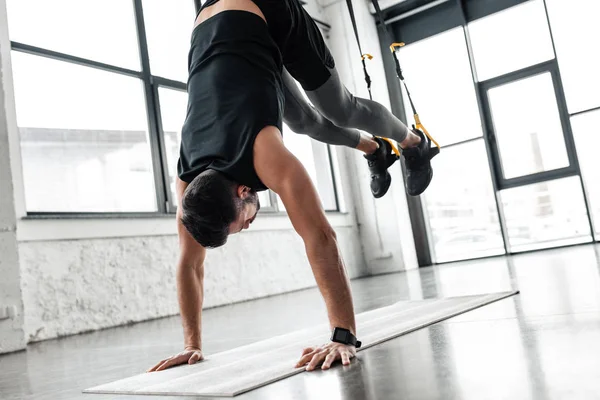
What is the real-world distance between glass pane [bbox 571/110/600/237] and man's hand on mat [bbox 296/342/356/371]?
596 centimetres

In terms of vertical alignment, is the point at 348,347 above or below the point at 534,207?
below

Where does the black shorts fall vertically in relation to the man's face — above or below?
above

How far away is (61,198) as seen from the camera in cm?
441

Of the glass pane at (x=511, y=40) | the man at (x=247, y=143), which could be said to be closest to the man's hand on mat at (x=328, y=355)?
the man at (x=247, y=143)

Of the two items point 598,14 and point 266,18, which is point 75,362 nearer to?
point 266,18

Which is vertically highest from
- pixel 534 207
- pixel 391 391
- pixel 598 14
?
pixel 598 14

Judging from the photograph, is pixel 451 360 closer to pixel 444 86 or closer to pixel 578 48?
pixel 578 48

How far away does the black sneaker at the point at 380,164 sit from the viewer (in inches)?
133

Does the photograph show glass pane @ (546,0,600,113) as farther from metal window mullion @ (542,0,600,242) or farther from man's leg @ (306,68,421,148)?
man's leg @ (306,68,421,148)

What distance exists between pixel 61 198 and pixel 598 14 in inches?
240

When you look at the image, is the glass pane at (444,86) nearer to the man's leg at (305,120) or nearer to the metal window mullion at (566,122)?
the metal window mullion at (566,122)

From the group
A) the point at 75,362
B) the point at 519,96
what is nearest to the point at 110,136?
the point at 75,362

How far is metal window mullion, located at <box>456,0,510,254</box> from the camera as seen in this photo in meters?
7.15

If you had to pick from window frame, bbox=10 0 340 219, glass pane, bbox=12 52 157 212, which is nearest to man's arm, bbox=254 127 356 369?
glass pane, bbox=12 52 157 212
